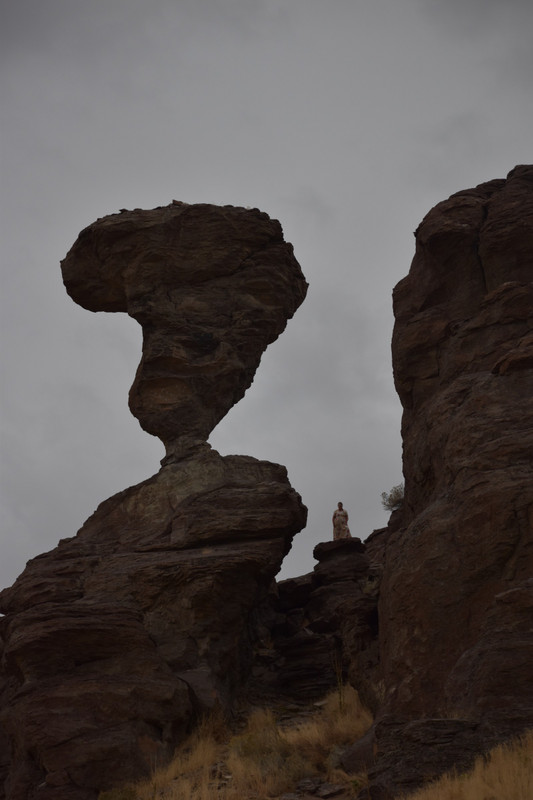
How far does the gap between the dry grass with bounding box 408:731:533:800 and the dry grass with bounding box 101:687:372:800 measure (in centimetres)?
394

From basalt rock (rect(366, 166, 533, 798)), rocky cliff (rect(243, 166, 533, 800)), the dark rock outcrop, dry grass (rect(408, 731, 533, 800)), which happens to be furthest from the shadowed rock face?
dry grass (rect(408, 731, 533, 800))

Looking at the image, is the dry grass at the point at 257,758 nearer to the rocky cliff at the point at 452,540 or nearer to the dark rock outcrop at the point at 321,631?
the rocky cliff at the point at 452,540

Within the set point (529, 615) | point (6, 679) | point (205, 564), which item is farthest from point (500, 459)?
point (6, 679)

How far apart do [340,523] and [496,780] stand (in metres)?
23.7

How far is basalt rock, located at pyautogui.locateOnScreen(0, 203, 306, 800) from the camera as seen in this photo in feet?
55.7

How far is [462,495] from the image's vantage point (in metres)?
14.9

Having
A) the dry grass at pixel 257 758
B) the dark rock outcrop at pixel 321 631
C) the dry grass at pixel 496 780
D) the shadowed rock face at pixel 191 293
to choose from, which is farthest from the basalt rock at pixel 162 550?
the dry grass at pixel 496 780

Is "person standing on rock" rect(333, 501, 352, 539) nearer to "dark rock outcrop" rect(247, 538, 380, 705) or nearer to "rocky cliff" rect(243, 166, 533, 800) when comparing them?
"dark rock outcrop" rect(247, 538, 380, 705)

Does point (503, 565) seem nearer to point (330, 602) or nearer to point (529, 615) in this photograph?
point (529, 615)

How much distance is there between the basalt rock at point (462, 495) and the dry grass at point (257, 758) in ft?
5.48

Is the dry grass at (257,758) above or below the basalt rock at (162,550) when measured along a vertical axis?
below

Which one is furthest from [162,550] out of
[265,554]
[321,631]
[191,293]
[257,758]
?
[191,293]

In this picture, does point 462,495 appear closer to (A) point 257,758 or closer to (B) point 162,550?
(A) point 257,758

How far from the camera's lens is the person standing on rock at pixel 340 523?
33.0 meters
